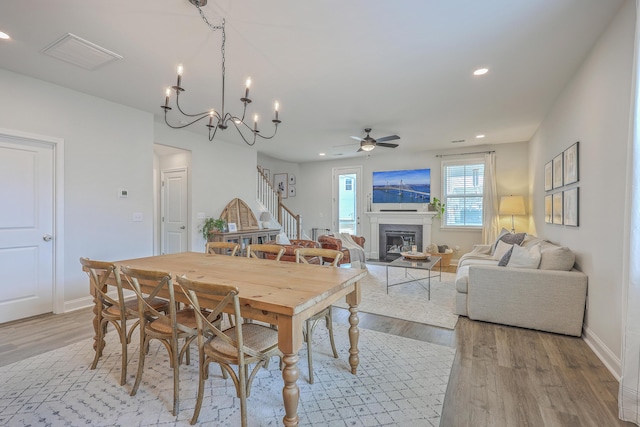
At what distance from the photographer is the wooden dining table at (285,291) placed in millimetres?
1491

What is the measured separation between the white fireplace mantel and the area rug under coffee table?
72.4 inches

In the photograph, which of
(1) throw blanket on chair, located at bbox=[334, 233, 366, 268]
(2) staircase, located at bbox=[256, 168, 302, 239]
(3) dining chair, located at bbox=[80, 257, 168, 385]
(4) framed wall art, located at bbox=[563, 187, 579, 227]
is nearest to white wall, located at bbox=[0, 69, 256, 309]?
(3) dining chair, located at bbox=[80, 257, 168, 385]

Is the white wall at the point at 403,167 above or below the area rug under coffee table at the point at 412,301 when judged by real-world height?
above

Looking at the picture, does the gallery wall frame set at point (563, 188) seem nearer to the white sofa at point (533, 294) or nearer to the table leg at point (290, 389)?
the white sofa at point (533, 294)

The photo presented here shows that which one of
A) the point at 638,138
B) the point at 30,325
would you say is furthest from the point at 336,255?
the point at 30,325

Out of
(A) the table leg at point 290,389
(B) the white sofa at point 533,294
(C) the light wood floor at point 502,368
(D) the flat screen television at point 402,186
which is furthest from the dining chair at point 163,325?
(D) the flat screen television at point 402,186

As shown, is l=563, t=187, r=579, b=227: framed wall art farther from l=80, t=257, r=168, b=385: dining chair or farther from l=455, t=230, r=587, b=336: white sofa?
l=80, t=257, r=168, b=385: dining chair

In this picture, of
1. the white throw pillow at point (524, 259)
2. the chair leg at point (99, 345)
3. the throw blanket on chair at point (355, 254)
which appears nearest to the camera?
the chair leg at point (99, 345)

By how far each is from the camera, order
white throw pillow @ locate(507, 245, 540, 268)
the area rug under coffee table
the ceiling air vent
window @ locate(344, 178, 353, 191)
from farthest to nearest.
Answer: window @ locate(344, 178, 353, 191)
the area rug under coffee table
white throw pillow @ locate(507, 245, 540, 268)
the ceiling air vent

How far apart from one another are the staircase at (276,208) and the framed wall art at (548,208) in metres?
5.08

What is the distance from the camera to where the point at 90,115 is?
3.77 meters

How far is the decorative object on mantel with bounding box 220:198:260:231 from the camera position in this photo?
604 cm

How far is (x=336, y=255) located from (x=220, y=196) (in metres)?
4.14

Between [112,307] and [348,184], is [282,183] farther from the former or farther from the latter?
[112,307]
